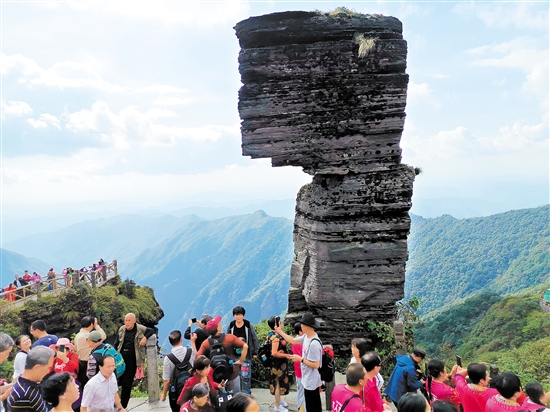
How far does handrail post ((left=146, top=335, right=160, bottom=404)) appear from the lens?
7488 mm

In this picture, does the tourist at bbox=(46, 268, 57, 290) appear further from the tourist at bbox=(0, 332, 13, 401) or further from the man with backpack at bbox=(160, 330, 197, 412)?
the tourist at bbox=(0, 332, 13, 401)

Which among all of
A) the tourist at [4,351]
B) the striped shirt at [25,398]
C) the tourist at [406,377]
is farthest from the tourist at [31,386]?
the tourist at [406,377]

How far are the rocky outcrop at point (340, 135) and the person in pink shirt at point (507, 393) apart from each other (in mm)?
5663

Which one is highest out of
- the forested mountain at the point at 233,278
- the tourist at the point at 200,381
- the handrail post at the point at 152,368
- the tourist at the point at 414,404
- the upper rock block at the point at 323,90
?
the upper rock block at the point at 323,90

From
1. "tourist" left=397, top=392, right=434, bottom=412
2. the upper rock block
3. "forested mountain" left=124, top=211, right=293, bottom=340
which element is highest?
the upper rock block

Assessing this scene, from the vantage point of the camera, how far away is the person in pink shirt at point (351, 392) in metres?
4.04

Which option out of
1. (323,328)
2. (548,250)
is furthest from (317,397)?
(548,250)

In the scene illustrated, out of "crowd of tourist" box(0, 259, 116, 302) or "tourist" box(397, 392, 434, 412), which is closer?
"tourist" box(397, 392, 434, 412)

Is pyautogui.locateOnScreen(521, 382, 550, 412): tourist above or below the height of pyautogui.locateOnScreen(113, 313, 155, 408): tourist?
above

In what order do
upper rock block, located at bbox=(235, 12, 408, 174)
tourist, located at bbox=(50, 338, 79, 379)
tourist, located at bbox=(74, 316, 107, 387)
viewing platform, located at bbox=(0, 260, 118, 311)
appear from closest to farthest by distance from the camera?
tourist, located at bbox=(50, 338, 79, 379), tourist, located at bbox=(74, 316, 107, 387), upper rock block, located at bbox=(235, 12, 408, 174), viewing platform, located at bbox=(0, 260, 118, 311)

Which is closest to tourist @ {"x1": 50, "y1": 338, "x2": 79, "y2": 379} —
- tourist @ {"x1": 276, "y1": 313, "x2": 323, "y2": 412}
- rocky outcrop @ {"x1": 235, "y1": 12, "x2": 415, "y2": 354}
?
tourist @ {"x1": 276, "y1": 313, "x2": 323, "y2": 412}

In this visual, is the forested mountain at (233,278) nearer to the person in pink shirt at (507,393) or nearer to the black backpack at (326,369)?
the black backpack at (326,369)

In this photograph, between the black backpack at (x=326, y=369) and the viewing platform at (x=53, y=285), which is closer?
the black backpack at (x=326, y=369)

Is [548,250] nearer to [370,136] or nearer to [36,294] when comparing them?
[370,136]
